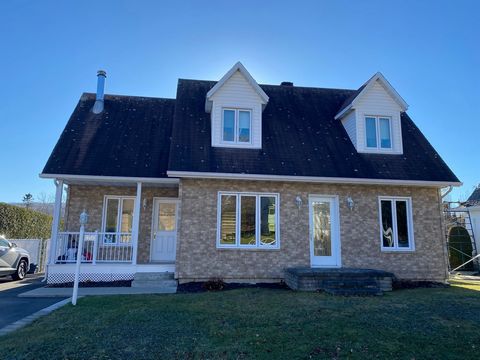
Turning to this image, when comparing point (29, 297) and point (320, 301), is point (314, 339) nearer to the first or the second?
point (320, 301)

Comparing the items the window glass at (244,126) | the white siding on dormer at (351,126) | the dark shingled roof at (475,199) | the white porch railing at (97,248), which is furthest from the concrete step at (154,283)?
the dark shingled roof at (475,199)

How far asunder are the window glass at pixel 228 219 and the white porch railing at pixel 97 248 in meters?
3.47

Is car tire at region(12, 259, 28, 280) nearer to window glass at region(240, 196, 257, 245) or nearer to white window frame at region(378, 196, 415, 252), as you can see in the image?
window glass at region(240, 196, 257, 245)

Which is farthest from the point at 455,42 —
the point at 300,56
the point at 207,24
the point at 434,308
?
the point at 434,308

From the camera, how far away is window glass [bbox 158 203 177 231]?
13.1 m

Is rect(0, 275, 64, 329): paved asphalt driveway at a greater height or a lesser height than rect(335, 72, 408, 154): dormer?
lesser

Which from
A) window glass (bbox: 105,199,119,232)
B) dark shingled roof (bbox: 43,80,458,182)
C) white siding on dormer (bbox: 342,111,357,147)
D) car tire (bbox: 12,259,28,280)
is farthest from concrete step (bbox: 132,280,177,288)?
white siding on dormer (bbox: 342,111,357,147)

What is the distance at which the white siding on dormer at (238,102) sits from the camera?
40.4 feet

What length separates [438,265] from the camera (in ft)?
38.5

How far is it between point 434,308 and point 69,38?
548 inches

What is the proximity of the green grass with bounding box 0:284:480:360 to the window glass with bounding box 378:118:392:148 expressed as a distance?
6596 mm

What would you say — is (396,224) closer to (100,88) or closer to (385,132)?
(385,132)

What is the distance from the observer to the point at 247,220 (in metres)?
11.3

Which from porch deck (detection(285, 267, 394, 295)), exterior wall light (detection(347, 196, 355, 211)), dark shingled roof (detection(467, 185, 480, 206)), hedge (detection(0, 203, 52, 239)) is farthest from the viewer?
dark shingled roof (detection(467, 185, 480, 206))
